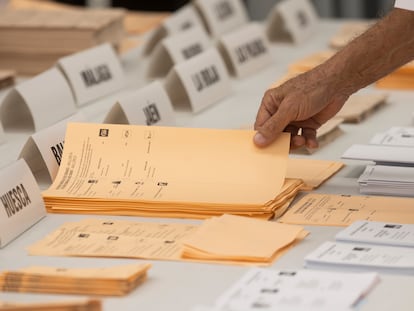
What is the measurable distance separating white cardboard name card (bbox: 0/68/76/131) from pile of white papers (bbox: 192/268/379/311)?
1.11 meters

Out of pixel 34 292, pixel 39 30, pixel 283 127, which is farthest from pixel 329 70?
pixel 39 30

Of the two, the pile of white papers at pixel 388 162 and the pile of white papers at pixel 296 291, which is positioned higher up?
the pile of white papers at pixel 296 291

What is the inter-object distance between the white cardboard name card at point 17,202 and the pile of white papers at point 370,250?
1.74 ft

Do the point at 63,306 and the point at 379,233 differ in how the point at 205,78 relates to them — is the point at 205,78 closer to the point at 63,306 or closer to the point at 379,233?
the point at 379,233

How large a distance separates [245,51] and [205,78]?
437mm

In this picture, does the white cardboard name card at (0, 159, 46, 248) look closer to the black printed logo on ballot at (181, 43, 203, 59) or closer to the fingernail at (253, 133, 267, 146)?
the fingernail at (253, 133, 267, 146)

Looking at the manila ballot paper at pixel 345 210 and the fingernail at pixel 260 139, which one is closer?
the manila ballot paper at pixel 345 210

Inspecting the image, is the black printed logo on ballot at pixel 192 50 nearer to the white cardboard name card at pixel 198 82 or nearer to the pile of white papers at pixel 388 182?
the white cardboard name card at pixel 198 82

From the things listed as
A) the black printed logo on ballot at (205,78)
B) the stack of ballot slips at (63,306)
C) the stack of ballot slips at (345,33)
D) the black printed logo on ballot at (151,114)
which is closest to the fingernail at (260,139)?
the black printed logo on ballot at (151,114)

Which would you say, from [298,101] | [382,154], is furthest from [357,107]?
[298,101]

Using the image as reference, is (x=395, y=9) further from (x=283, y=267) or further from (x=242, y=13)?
(x=242, y=13)

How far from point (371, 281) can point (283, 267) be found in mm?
→ 165

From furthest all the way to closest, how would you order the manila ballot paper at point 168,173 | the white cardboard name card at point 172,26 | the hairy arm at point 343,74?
the white cardboard name card at point 172,26 < the hairy arm at point 343,74 < the manila ballot paper at point 168,173

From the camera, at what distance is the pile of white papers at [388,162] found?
→ 6.78 feet
